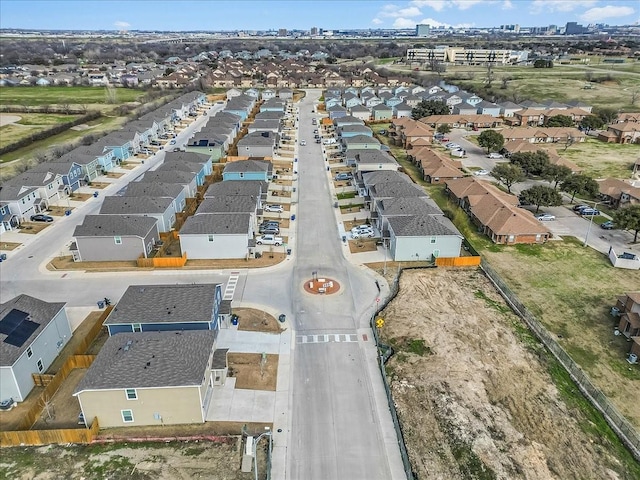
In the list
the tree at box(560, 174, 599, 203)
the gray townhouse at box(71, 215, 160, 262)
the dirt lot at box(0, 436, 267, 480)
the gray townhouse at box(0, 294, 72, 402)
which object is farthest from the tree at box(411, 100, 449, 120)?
the dirt lot at box(0, 436, 267, 480)

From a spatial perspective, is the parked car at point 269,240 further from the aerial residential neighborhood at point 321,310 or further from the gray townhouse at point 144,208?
the gray townhouse at point 144,208

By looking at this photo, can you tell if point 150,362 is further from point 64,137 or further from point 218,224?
point 64,137

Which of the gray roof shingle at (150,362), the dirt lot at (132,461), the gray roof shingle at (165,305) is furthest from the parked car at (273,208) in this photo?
the dirt lot at (132,461)

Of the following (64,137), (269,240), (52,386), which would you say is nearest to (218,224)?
(269,240)

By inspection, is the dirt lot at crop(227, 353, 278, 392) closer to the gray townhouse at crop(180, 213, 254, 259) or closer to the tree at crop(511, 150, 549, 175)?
the gray townhouse at crop(180, 213, 254, 259)

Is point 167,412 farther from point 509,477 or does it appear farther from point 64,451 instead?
point 509,477

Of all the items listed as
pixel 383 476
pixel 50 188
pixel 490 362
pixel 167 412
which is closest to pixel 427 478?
pixel 383 476
